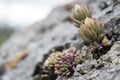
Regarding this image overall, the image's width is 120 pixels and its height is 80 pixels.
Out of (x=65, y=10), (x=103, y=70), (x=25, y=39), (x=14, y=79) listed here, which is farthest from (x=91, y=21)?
(x=25, y=39)

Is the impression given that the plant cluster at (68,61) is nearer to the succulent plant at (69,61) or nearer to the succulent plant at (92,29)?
the succulent plant at (69,61)

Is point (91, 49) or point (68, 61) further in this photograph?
point (91, 49)

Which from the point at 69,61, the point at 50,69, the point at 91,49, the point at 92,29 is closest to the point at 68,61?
the point at 69,61

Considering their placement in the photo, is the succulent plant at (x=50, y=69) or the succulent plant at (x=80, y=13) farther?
the succulent plant at (x=50, y=69)

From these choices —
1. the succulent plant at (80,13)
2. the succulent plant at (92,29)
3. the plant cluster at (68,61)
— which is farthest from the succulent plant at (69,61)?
the succulent plant at (80,13)

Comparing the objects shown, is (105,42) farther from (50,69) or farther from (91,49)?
(50,69)

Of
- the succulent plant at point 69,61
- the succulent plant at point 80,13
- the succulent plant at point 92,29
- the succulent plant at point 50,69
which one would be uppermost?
Result: the succulent plant at point 80,13

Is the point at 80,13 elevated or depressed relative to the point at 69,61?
elevated

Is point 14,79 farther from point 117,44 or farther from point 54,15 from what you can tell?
point 54,15
